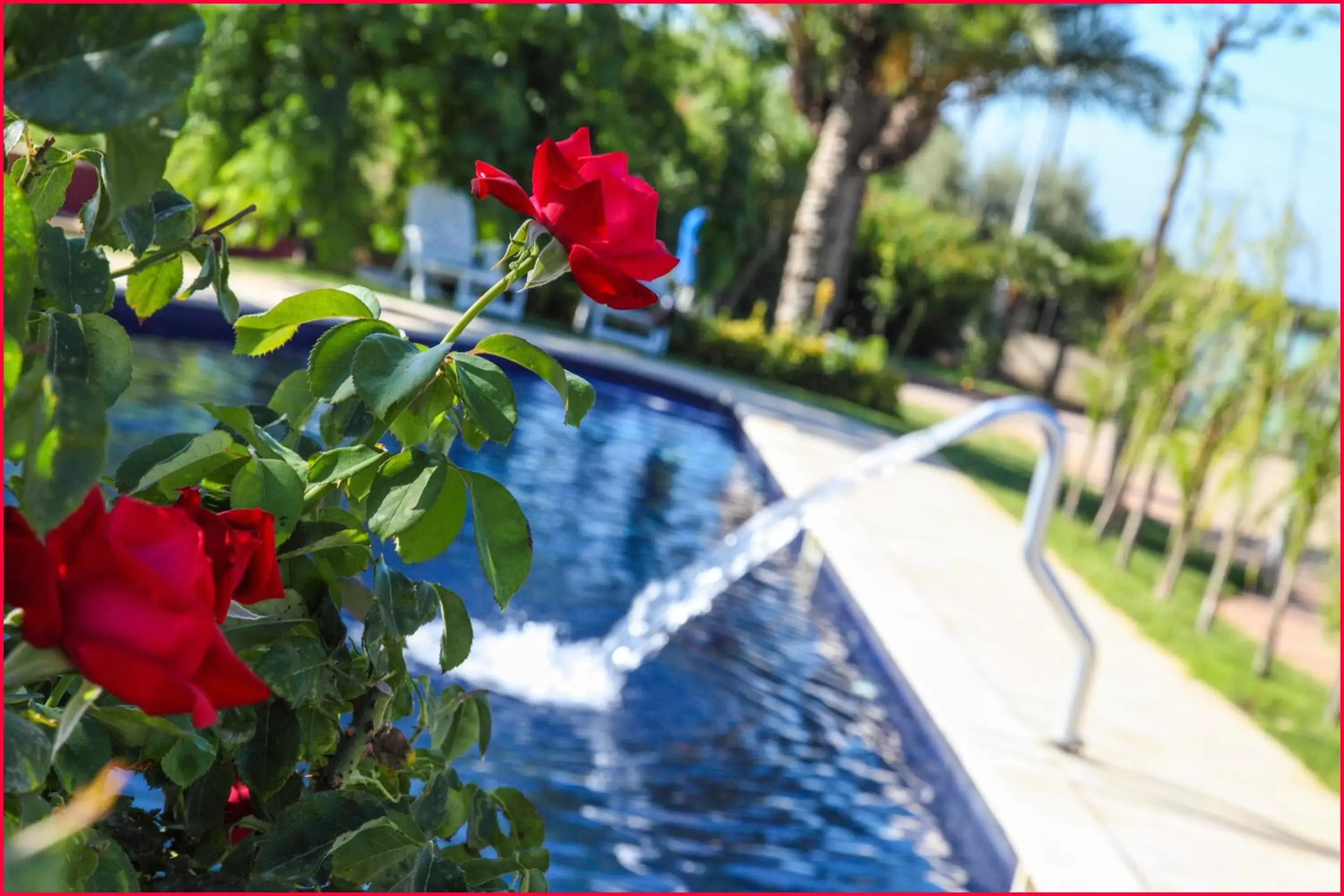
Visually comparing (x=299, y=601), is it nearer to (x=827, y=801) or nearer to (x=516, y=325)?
(x=827, y=801)

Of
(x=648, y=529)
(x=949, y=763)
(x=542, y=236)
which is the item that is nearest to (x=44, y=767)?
(x=542, y=236)

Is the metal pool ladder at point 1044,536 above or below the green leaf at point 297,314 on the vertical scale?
below

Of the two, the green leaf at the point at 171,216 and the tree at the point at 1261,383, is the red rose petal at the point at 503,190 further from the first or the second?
the tree at the point at 1261,383

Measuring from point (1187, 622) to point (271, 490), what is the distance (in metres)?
6.09

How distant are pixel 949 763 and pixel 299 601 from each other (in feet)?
10.9

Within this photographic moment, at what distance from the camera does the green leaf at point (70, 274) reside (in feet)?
2.24

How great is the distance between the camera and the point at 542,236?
0.77 meters

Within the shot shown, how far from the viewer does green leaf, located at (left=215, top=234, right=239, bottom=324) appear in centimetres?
86

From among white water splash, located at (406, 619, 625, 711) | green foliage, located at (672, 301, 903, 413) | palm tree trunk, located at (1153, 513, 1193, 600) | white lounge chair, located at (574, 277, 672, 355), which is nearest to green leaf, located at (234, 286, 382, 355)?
white water splash, located at (406, 619, 625, 711)

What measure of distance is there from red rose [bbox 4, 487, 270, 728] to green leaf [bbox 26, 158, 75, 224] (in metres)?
0.31

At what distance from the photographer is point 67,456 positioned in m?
0.46

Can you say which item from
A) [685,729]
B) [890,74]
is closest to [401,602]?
[685,729]

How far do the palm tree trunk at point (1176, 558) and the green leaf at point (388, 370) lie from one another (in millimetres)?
6262

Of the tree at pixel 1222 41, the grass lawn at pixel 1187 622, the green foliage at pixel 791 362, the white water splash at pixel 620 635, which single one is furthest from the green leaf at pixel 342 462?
the green foliage at pixel 791 362
